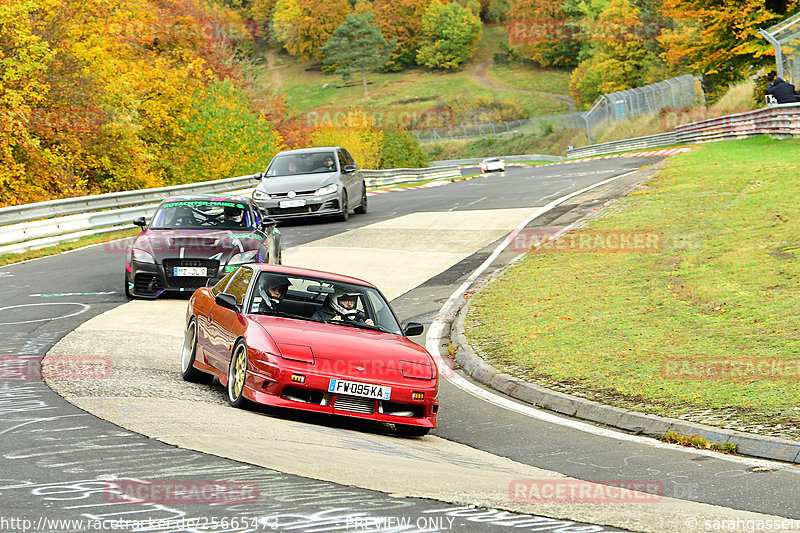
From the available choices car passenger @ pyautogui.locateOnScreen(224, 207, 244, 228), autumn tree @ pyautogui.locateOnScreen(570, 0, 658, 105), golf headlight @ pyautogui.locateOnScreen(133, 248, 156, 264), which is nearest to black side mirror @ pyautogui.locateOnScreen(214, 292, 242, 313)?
golf headlight @ pyautogui.locateOnScreen(133, 248, 156, 264)

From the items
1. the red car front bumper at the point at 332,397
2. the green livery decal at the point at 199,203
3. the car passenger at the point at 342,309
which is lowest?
the red car front bumper at the point at 332,397

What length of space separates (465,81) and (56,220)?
144808 millimetres

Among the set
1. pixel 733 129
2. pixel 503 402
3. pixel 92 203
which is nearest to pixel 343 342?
pixel 503 402

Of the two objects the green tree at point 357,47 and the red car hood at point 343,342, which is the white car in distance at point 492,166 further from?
the green tree at point 357,47

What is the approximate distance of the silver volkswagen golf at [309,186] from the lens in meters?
26.3

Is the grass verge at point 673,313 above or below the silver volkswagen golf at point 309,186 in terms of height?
below

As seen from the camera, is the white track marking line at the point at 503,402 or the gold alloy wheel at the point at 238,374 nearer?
the white track marking line at the point at 503,402

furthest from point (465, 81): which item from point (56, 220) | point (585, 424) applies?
point (585, 424)

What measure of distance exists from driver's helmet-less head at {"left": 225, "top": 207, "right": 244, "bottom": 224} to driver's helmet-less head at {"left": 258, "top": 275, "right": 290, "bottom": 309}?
22.6 ft

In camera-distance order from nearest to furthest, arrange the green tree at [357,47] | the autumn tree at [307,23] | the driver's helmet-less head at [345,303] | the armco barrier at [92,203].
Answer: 1. the driver's helmet-less head at [345,303]
2. the armco barrier at [92,203]
3. the green tree at [357,47]
4. the autumn tree at [307,23]

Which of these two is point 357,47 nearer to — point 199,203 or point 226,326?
point 199,203

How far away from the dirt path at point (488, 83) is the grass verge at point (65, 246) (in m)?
119

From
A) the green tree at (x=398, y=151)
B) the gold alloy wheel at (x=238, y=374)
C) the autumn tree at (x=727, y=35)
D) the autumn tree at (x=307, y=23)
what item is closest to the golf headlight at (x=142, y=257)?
the gold alloy wheel at (x=238, y=374)

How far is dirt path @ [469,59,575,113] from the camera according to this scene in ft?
482
